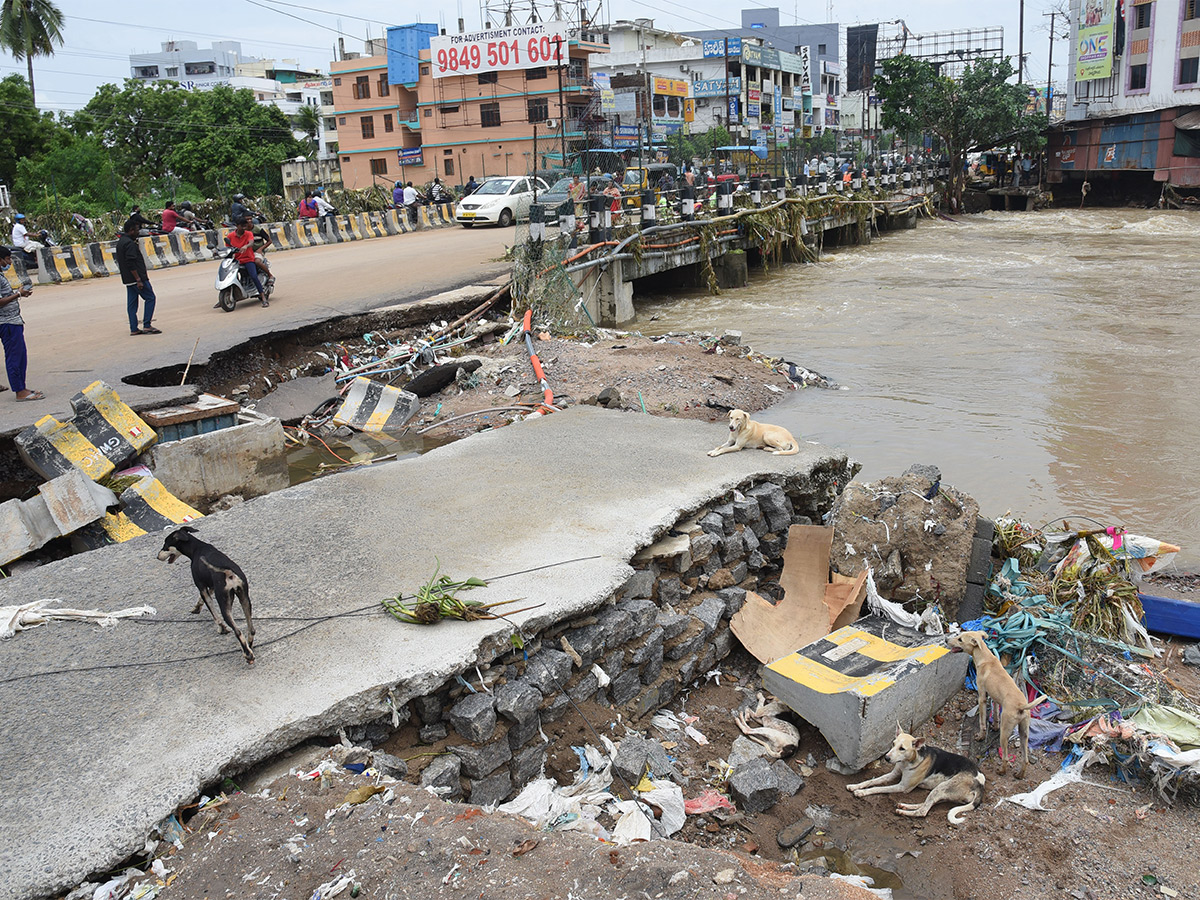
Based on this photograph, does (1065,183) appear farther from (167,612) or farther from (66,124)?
(66,124)

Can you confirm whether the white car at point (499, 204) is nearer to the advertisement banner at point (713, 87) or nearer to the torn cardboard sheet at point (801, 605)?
the torn cardboard sheet at point (801, 605)

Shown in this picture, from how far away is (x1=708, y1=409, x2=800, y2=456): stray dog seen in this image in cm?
710

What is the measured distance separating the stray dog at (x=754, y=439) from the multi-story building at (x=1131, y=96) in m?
39.7

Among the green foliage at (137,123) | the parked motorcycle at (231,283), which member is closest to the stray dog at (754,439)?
the parked motorcycle at (231,283)

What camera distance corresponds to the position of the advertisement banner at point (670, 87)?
56.2 meters

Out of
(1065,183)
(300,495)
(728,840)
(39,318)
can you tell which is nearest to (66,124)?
(39,318)

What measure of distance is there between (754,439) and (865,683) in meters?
2.69

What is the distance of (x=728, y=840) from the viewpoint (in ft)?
14.0

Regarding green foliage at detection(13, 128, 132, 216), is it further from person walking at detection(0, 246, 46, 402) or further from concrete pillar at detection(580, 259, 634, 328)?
person walking at detection(0, 246, 46, 402)

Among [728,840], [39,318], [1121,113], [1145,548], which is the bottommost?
[728,840]

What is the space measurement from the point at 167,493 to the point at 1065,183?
47589 millimetres

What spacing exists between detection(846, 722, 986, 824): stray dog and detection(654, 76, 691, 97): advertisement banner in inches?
2222

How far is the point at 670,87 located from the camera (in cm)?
5778

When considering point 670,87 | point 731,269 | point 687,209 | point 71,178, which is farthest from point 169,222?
point 670,87
